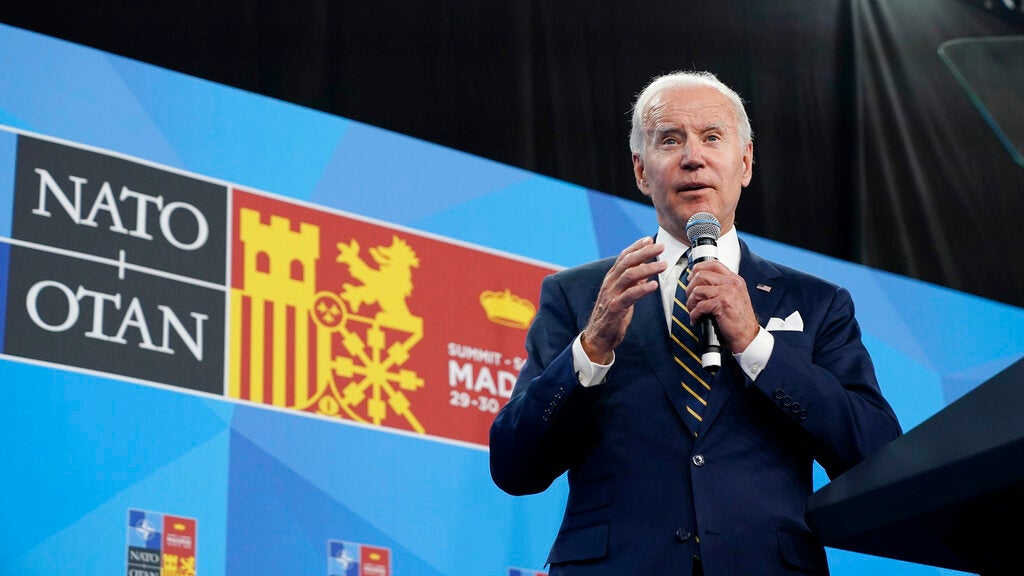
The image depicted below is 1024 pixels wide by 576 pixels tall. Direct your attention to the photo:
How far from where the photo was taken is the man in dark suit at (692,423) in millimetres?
1868

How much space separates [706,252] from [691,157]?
0.87 feet

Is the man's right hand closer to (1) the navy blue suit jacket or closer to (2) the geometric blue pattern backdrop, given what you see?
(1) the navy blue suit jacket

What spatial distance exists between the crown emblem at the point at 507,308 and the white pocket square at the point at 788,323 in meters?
1.95

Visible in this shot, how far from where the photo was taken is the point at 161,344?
329 cm

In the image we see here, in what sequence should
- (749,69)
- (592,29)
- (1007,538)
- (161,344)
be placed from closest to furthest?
(1007,538), (161,344), (592,29), (749,69)

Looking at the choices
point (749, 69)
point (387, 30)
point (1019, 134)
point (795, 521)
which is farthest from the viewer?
point (1019, 134)

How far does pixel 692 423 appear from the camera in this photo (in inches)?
76.7

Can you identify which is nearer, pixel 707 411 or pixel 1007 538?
pixel 1007 538

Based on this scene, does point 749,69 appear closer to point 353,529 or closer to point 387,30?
point 387,30

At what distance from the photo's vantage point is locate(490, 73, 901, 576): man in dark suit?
187cm

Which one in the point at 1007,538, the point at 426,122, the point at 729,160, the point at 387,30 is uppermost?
the point at 387,30

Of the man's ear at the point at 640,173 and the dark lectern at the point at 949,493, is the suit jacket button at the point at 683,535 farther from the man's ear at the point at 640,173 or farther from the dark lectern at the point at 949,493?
the man's ear at the point at 640,173

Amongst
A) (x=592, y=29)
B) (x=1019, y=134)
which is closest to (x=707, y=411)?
(x=592, y=29)

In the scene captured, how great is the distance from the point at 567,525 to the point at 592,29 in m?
3.24
